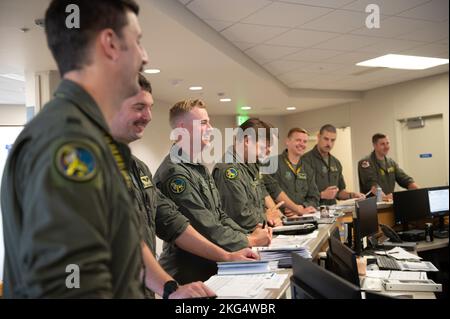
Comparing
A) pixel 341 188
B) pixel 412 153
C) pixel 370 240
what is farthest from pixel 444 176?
pixel 370 240

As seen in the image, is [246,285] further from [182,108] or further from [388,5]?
[388,5]

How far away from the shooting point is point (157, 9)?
3025mm

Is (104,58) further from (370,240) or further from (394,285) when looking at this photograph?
(370,240)

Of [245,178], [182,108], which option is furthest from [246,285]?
[245,178]

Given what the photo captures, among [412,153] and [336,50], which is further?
[412,153]

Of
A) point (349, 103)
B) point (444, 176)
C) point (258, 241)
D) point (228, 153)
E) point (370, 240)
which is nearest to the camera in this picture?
point (258, 241)

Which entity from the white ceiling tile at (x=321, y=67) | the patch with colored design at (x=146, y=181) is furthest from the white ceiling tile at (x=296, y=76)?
the patch with colored design at (x=146, y=181)

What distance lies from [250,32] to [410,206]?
90.5 inches

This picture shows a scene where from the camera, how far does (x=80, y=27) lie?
0.78 meters

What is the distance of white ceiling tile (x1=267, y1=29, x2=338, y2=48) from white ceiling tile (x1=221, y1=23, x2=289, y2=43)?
128mm

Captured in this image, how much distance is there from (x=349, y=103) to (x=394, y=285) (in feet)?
22.5

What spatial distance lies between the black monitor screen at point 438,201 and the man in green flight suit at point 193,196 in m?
2.51

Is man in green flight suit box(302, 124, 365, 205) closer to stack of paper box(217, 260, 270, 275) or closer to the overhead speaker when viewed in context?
the overhead speaker

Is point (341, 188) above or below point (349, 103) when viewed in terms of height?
below
